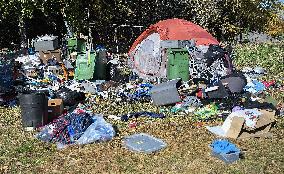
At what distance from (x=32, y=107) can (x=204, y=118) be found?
3862 millimetres

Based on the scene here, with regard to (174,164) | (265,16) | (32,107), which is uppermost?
(265,16)

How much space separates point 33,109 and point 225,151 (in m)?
4.02

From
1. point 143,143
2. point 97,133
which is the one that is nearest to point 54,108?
point 97,133

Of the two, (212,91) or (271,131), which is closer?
(271,131)

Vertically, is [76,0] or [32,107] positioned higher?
[76,0]

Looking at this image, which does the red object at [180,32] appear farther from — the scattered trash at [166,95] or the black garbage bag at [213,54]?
the scattered trash at [166,95]

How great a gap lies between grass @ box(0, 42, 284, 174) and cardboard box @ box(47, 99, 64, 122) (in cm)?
72

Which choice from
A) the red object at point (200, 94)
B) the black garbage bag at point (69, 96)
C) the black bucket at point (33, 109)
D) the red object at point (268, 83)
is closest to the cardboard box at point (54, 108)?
the black bucket at point (33, 109)

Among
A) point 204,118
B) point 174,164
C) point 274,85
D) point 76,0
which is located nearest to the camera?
point 174,164

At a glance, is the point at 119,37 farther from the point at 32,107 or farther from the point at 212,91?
the point at 32,107

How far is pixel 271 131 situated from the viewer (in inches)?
354

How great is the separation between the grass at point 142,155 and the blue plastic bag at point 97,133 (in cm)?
16

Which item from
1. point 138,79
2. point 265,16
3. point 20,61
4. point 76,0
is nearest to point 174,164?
point 138,79

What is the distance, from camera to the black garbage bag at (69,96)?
34.4ft
